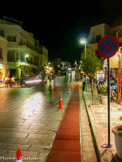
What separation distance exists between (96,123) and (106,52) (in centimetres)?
314

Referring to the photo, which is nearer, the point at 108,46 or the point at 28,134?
the point at 108,46

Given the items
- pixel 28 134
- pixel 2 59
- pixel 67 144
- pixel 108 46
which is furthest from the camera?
pixel 2 59

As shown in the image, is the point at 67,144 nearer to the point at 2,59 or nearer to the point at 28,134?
the point at 28,134

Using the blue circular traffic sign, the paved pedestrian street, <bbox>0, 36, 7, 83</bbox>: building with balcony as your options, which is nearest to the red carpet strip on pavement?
the paved pedestrian street

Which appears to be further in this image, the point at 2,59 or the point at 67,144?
the point at 2,59

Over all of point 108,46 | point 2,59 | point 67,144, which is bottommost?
point 67,144

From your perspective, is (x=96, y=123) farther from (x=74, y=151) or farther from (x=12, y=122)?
(x=12, y=122)

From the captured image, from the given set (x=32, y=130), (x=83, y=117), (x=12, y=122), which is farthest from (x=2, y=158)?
(x=83, y=117)

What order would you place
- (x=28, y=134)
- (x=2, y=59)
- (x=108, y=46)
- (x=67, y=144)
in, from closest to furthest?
(x=108, y=46) → (x=67, y=144) → (x=28, y=134) → (x=2, y=59)

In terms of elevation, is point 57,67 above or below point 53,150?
above

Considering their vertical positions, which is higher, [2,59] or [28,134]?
[2,59]

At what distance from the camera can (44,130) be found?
6637 millimetres

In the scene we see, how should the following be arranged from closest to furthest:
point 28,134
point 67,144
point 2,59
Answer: point 67,144, point 28,134, point 2,59

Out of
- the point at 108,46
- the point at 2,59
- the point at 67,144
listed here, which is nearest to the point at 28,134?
the point at 67,144
